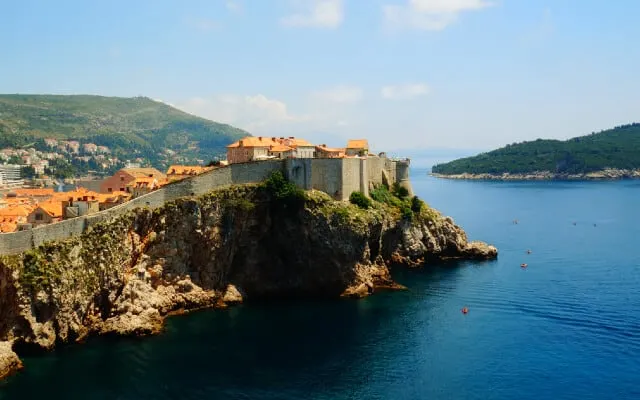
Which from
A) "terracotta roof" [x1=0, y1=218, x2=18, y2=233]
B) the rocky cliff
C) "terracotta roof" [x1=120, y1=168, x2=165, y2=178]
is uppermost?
"terracotta roof" [x1=120, y1=168, x2=165, y2=178]

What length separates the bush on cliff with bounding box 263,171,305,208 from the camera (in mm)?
64250

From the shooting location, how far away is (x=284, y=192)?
6438 cm

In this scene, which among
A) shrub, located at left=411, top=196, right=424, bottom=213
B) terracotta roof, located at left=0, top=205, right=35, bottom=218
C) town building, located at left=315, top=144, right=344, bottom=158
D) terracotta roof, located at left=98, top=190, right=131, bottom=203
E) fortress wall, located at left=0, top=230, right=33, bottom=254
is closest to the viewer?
fortress wall, located at left=0, top=230, right=33, bottom=254

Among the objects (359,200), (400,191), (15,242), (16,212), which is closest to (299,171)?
(359,200)

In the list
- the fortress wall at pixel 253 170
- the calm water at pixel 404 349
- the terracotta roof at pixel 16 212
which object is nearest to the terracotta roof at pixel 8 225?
the terracotta roof at pixel 16 212

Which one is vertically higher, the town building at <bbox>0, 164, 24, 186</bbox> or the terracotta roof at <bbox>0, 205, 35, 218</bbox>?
the town building at <bbox>0, 164, 24, 186</bbox>

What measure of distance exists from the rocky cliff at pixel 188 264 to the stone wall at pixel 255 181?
3.20 feet

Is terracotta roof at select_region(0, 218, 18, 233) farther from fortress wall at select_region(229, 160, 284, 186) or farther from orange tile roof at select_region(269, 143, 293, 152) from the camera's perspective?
orange tile roof at select_region(269, 143, 293, 152)

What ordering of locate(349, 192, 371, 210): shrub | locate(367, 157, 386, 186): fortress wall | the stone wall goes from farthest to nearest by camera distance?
locate(367, 157, 386, 186): fortress wall → locate(349, 192, 371, 210): shrub → the stone wall

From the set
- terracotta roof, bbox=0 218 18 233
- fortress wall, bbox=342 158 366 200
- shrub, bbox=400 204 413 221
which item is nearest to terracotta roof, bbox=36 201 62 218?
terracotta roof, bbox=0 218 18 233

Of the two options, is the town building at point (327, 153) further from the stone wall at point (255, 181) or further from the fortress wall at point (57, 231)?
the fortress wall at point (57, 231)

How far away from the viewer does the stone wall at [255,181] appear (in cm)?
4984

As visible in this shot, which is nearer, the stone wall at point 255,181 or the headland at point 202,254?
the headland at point 202,254

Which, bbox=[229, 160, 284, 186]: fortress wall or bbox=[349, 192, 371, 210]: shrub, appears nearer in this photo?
bbox=[229, 160, 284, 186]: fortress wall
